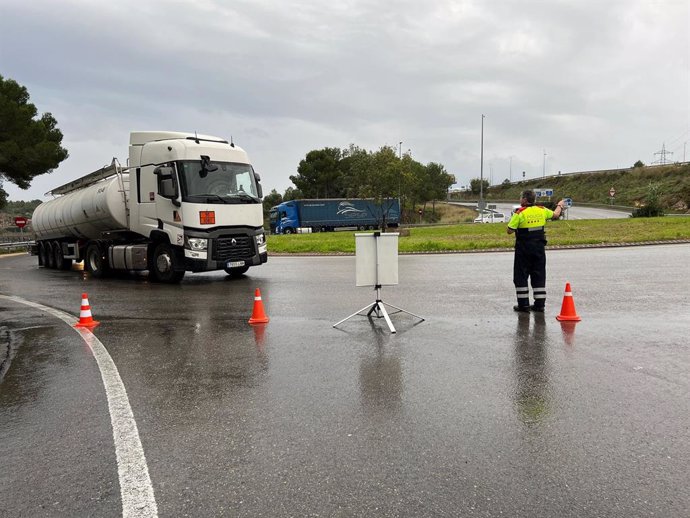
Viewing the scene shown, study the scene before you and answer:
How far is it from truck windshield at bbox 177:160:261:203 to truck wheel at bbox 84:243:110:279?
4.94 m

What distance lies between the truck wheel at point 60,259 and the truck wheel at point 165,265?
279 inches

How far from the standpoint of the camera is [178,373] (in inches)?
210

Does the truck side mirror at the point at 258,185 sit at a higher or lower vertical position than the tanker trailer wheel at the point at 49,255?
higher

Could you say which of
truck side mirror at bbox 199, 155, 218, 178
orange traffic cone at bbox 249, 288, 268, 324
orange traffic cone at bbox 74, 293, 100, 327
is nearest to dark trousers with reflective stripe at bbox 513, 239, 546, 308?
orange traffic cone at bbox 249, 288, 268, 324

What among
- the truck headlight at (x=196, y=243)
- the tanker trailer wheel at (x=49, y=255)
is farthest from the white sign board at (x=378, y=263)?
the tanker trailer wheel at (x=49, y=255)

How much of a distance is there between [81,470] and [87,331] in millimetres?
5004

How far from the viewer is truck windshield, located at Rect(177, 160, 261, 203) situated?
12.9 meters

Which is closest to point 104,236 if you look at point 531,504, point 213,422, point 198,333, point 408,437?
point 198,333

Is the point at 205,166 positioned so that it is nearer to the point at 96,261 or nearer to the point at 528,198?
the point at 96,261

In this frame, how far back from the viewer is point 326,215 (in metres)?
57.2

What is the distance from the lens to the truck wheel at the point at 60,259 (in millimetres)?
19359

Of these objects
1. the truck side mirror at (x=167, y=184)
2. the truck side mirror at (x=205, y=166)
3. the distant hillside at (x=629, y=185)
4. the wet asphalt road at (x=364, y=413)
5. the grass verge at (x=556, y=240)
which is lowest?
the wet asphalt road at (x=364, y=413)

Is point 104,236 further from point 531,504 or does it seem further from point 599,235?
point 599,235

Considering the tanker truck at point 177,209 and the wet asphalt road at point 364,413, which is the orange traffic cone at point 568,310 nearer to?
the wet asphalt road at point 364,413
